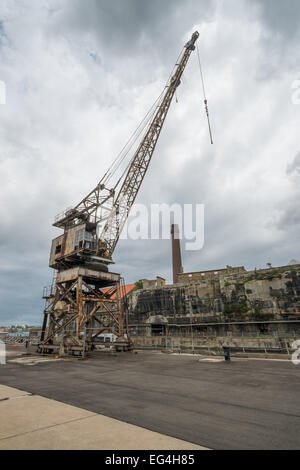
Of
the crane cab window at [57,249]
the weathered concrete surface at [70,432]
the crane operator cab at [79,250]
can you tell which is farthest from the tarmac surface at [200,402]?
the crane cab window at [57,249]

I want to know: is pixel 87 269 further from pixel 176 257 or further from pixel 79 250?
pixel 176 257

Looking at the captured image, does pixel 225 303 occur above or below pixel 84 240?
below

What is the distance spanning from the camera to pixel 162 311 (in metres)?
44.2

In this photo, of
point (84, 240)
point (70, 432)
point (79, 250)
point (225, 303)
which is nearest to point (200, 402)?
point (70, 432)

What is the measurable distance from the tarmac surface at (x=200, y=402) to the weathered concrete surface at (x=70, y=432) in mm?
360

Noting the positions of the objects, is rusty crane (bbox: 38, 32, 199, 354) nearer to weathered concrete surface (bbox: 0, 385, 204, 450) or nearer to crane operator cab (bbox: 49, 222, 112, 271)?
crane operator cab (bbox: 49, 222, 112, 271)

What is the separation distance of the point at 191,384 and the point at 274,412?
13.4 feet

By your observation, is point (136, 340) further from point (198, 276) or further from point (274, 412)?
point (274, 412)

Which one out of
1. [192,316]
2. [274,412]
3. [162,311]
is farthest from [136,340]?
[274,412]

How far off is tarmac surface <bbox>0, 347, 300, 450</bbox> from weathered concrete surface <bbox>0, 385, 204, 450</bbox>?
36 cm

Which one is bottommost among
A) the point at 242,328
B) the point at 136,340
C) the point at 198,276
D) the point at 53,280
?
the point at 136,340

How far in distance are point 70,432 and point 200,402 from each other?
387cm

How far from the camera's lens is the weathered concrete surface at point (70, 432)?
3.94 metres

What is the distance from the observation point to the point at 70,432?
4.46m
